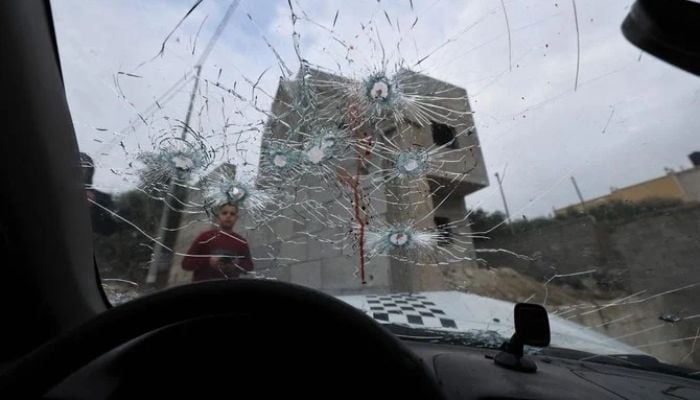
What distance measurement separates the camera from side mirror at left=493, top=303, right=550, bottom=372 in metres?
1.05

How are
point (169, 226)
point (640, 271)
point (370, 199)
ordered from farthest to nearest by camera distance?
point (370, 199), point (169, 226), point (640, 271)

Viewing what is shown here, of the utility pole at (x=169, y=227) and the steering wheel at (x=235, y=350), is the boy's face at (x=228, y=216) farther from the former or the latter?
the steering wheel at (x=235, y=350)

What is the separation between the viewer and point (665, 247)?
1394mm

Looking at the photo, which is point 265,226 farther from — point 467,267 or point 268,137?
point 467,267

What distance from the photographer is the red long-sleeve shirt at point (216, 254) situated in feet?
5.57

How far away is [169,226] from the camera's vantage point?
1.73 meters

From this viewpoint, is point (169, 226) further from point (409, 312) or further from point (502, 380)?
point (502, 380)

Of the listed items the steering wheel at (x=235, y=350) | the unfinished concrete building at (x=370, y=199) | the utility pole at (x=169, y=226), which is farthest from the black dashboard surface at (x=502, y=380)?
the utility pole at (x=169, y=226)

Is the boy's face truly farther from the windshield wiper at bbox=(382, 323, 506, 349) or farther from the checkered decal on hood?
the windshield wiper at bbox=(382, 323, 506, 349)

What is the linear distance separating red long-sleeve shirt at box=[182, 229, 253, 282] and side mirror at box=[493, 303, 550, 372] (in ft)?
4.29

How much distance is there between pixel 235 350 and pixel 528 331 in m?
0.90

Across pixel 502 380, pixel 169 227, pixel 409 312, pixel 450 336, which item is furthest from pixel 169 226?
pixel 502 380

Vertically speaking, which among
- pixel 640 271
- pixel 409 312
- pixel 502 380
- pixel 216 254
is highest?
pixel 216 254

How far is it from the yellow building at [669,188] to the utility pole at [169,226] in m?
2.01
